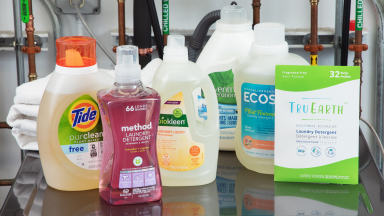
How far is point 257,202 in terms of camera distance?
596mm

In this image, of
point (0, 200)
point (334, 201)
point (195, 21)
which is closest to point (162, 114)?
point (334, 201)

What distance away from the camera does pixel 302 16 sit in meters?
1.16

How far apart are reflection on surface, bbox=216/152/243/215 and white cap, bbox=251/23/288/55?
8.3 inches

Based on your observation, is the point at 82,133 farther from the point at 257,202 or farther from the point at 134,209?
the point at 257,202

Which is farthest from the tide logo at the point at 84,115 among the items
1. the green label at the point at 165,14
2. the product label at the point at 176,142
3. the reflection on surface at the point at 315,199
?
the green label at the point at 165,14

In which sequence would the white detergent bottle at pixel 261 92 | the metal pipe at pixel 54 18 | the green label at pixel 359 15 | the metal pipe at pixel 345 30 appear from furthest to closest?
the metal pipe at pixel 54 18, the green label at pixel 359 15, the metal pipe at pixel 345 30, the white detergent bottle at pixel 261 92

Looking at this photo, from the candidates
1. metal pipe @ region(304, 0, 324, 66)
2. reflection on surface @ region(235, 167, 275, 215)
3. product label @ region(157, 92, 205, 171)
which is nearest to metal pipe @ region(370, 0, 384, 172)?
metal pipe @ region(304, 0, 324, 66)

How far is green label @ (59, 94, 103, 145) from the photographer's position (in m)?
0.59

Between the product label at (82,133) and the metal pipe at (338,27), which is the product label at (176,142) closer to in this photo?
the product label at (82,133)

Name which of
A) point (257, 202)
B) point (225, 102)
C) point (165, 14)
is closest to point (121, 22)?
point (165, 14)

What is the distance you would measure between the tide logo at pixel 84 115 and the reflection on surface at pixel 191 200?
16 centimetres

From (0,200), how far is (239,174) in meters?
0.97

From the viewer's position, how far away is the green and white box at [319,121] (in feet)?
2.01

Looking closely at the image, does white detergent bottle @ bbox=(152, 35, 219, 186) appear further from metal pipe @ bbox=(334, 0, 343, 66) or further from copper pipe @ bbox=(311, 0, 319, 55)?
metal pipe @ bbox=(334, 0, 343, 66)
